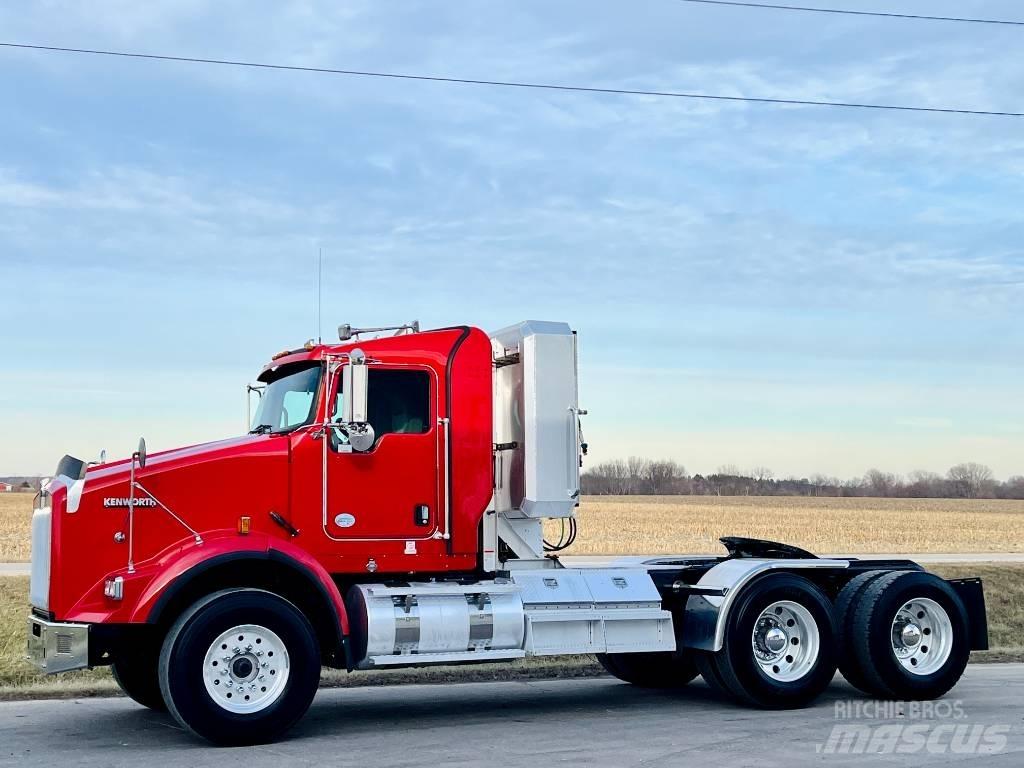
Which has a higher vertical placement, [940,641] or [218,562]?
[218,562]

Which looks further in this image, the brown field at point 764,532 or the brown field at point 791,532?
the brown field at point 791,532

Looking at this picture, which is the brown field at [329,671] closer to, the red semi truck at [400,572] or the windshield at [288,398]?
the red semi truck at [400,572]

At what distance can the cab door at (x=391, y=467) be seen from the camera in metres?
11.0

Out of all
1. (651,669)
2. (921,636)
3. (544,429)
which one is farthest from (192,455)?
(921,636)

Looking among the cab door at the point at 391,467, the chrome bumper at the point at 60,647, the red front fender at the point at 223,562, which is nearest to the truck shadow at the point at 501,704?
the red front fender at the point at 223,562

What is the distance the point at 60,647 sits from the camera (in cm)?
988

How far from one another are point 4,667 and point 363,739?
6.30 metres

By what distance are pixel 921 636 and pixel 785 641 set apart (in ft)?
5.14

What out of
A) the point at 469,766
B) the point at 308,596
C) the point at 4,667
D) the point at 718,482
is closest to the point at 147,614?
the point at 308,596

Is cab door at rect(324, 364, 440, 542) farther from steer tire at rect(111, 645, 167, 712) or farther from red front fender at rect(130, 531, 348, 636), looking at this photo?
steer tire at rect(111, 645, 167, 712)

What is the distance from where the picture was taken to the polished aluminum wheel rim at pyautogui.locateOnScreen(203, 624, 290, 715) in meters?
9.83

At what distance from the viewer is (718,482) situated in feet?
408

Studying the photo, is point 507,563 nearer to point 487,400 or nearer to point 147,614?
point 487,400

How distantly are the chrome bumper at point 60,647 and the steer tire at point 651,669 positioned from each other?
5882 millimetres
